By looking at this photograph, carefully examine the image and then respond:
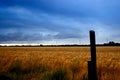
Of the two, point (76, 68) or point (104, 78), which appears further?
point (76, 68)

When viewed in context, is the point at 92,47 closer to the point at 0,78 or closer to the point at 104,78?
the point at 104,78

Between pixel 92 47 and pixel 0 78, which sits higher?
pixel 92 47

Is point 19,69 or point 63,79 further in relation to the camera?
point 19,69

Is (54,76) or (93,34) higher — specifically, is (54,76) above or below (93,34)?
below

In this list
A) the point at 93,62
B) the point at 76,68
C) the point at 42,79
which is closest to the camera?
the point at 93,62

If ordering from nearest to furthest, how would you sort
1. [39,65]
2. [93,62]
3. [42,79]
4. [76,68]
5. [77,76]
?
[93,62] → [42,79] → [77,76] → [76,68] → [39,65]

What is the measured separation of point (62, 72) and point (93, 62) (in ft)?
9.64

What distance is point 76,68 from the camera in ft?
38.3

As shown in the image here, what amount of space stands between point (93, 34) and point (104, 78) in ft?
10.5

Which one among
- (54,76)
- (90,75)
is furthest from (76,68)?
(90,75)

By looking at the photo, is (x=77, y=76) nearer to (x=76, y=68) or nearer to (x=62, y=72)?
(x=62, y=72)

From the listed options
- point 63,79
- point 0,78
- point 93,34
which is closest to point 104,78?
point 63,79

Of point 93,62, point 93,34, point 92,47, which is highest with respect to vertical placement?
point 93,34

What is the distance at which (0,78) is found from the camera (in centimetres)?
882
